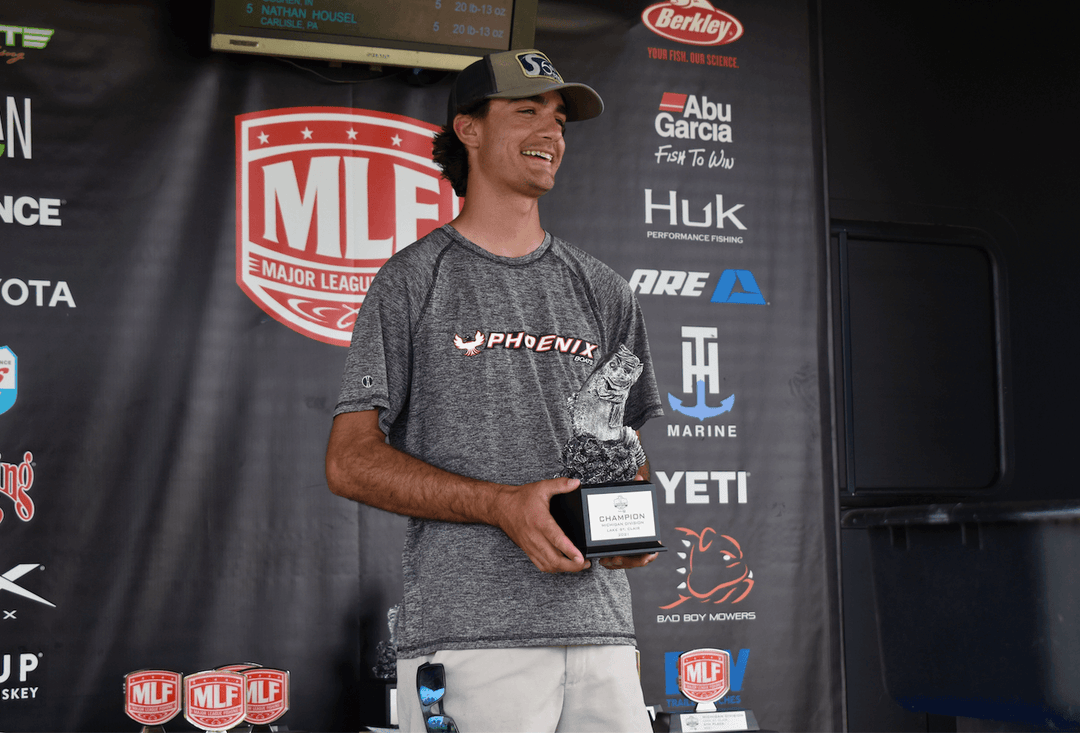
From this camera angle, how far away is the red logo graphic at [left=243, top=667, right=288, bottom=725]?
2615 millimetres

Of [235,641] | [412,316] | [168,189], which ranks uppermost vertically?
[168,189]

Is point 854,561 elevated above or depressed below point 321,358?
below

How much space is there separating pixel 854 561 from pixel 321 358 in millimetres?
1993

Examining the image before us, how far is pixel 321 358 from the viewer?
3039mm

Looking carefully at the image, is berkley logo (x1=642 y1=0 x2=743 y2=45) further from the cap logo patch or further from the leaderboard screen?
the cap logo patch

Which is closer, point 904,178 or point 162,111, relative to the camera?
point 162,111

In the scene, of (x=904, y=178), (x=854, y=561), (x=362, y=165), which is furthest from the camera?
(x=904, y=178)

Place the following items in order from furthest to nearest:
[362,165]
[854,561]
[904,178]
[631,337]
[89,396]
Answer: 1. [904,178]
2. [854,561]
3. [362,165]
4. [89,396]
5. [631,337]

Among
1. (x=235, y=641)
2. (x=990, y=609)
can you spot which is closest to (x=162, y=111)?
(x=235, y=641)

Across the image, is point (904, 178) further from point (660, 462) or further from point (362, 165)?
point (362, 165)

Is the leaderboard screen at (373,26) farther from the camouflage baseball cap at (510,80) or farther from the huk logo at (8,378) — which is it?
the camouflage baseball cap at (510,80)

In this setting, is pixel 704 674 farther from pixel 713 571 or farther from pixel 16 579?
pixel 16 579

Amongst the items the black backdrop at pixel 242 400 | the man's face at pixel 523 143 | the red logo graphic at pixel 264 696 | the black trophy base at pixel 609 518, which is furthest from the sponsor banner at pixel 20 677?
the black trophy base at pixel 609 518

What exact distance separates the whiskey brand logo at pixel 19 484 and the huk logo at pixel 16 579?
123 mm
